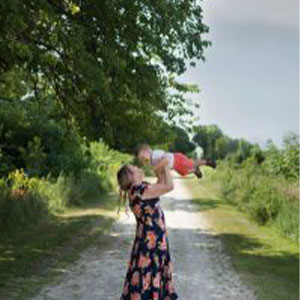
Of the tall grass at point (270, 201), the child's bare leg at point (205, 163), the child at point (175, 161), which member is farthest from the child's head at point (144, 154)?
the tall grass at point (270, 201)

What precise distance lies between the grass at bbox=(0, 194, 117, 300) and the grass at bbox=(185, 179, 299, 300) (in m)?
3.03

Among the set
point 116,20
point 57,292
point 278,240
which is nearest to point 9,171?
point 278,240

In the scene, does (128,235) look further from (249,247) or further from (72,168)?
(72,168)

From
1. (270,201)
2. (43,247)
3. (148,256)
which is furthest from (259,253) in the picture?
(148,256)

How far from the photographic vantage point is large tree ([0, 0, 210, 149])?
11.6 m

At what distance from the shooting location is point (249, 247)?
51.3ft

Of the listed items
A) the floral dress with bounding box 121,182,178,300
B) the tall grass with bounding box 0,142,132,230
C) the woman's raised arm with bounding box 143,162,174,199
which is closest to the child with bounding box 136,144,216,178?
the woman's raised arm with bounding box 143,162,174,199

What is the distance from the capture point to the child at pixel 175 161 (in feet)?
20.8

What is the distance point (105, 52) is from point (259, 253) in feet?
17.8

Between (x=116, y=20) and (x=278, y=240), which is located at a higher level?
(x=116, y=20)

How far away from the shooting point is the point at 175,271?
11.9 metres

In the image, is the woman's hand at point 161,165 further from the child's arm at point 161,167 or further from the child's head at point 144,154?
the child's head at point 144,154

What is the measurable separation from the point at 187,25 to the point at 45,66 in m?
3.08

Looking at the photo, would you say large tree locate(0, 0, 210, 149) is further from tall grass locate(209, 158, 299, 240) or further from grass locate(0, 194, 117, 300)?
tall grass locate(209, 158, 299, 240)
